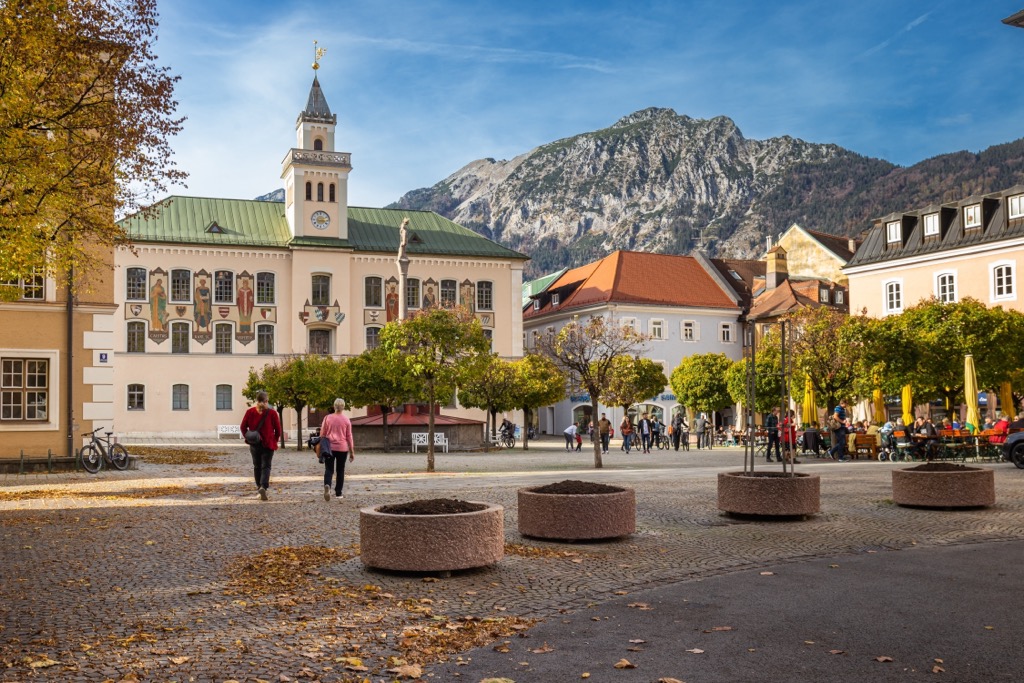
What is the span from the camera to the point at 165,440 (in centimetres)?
5031

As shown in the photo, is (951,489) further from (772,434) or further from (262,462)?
(772,434)

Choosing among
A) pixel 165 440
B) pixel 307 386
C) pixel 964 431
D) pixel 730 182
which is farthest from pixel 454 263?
pixel 730 182

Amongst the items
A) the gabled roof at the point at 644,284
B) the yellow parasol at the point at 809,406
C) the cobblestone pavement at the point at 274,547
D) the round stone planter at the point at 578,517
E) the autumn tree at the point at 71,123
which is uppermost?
the gabled roof at the point at 644,284

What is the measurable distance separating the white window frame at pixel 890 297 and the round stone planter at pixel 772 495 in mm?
40731

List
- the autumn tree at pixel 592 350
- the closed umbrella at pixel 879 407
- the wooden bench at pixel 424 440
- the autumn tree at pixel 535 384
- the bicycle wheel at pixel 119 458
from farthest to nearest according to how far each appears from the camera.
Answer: the autumn tree at pixel 535 384 < the wooden bench at pixel 424 440 < the closed umbrella at pixel 879 407 < the autumn tree at pixel 592 350 < the bicycle wheel at pixel 119 458

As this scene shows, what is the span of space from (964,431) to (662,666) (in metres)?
26.5

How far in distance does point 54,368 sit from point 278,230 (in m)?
34.7

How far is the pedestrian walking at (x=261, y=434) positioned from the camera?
1606 cm

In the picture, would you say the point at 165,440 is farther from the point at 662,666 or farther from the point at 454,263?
the point at 662,666

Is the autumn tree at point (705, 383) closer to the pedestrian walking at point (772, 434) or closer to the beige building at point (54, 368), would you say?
the pedestrian walking at point (772, 434)

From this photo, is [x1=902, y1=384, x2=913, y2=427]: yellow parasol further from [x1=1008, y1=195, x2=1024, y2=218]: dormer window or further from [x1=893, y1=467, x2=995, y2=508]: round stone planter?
[x1=893, y1=467, x2=995, y2=508]: round stone planter

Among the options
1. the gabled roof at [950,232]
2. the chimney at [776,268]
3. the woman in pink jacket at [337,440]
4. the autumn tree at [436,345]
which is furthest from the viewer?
the chimney at [776,268]

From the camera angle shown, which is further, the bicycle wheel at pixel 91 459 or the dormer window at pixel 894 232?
the dormer window at pixel 894 232

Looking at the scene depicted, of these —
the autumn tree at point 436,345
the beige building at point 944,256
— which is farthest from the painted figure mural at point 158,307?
the beige building at point 944,256
